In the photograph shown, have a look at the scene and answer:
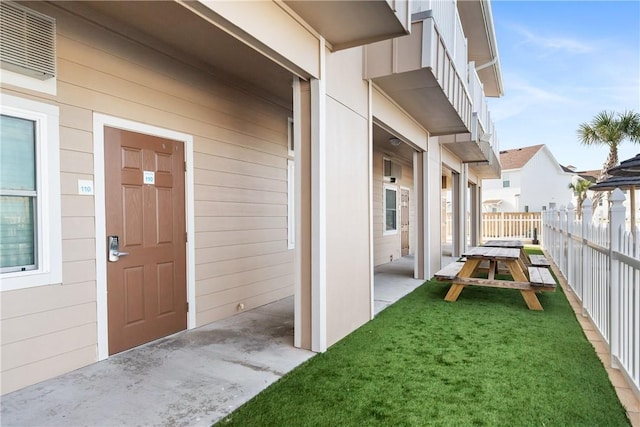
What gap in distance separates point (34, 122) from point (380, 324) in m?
3.87

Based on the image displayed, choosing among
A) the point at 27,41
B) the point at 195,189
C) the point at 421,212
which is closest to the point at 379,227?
the point at 421,212

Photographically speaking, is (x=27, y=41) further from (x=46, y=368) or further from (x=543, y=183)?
(x=543, y=183)

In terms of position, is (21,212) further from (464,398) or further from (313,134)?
(464,398)

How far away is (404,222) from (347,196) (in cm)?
817

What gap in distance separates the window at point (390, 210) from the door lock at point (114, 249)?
7591mm

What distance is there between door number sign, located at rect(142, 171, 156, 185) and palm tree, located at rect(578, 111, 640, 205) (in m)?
21.2

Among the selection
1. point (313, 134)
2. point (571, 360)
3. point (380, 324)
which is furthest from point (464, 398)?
point (313, 134)

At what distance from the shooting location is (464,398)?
9.23 ft

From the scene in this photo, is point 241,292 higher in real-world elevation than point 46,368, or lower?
higher

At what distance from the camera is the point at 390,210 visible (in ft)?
35.8

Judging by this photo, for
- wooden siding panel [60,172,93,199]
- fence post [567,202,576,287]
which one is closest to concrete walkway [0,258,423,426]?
wooden siding panel [60,172,93,199]

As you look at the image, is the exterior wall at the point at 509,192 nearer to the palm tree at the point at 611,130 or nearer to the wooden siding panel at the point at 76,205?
the palm tree at the point at 611,130

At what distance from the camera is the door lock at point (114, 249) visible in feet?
11.8

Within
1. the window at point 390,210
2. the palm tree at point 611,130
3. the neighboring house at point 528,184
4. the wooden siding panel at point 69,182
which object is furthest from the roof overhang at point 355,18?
the neighboring house at point 528,184
